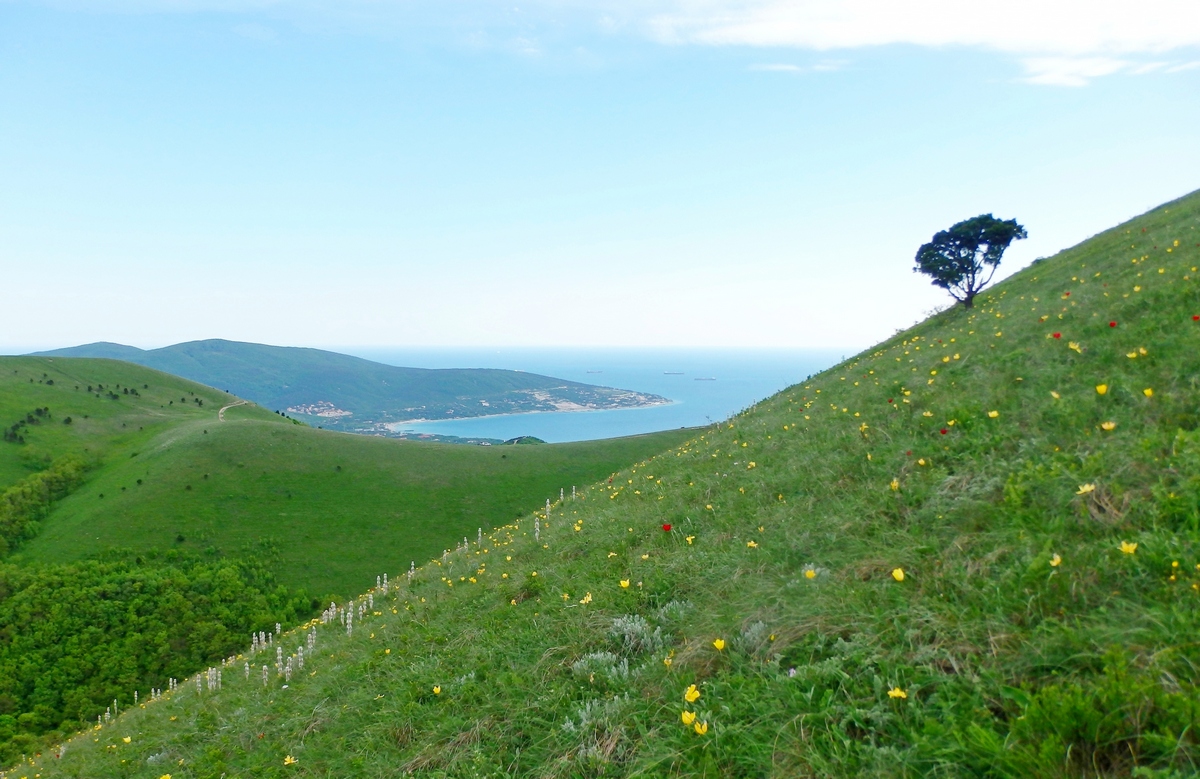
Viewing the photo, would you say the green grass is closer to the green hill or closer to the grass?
the green hill

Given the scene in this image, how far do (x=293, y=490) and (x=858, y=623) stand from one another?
67.8 metres

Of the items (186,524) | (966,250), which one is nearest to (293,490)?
(186,524)

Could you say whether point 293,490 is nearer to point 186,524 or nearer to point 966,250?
point 186,524

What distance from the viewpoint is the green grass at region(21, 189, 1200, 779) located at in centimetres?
376

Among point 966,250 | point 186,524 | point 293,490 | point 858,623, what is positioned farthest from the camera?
point 293,490

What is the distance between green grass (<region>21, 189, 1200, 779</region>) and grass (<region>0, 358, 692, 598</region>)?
44690 mm

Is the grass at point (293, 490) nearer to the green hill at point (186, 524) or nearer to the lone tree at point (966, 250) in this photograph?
the green hill at point (186, 524)

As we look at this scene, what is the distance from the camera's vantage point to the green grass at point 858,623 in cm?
376

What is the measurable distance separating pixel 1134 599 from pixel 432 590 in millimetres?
12359

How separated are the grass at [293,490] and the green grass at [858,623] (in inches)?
1759

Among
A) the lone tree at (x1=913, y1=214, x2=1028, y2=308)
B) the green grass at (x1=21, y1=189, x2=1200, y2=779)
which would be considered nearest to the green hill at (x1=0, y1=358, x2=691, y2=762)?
the green grass at (x1=21, y1=189, x2=1200, y2=779)

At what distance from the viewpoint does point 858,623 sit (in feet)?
16.4

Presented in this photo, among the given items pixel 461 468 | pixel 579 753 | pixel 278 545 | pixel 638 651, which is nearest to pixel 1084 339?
pixel 638 651

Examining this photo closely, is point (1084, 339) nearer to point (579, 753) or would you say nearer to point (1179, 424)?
point (1179, 424)
